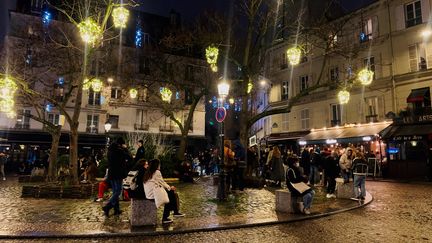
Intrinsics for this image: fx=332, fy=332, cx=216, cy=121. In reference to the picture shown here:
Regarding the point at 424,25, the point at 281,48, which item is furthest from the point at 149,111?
the point at 424,25

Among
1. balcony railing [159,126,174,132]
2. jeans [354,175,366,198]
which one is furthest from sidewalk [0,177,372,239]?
balcony railing [159,126,174,132]

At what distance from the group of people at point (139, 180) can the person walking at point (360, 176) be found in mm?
5960

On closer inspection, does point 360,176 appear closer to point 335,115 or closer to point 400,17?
point 335,115

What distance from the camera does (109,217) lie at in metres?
7.57

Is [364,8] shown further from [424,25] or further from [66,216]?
[66,216]

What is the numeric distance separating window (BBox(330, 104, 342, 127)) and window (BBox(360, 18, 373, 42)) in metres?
5.46

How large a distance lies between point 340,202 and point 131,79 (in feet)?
57.9

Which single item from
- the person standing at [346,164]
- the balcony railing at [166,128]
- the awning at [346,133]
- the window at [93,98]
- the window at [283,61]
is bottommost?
the person standing at [346,164]

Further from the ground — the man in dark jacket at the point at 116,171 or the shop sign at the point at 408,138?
the shop sign at the point at 408,138

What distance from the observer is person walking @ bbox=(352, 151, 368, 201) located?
1053cm

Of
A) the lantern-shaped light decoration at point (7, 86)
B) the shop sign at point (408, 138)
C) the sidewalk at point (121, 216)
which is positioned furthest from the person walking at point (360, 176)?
the lantern-shaped light decoration at point (7, 86)

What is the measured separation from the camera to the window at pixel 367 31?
2478cm

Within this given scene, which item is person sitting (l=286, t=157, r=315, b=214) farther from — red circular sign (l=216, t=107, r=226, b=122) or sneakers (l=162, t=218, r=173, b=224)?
sneakers (l=162, t=218, r=173, b=224)

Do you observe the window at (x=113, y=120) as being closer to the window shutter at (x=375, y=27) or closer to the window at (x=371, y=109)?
the window at (x=371, y=109)
